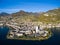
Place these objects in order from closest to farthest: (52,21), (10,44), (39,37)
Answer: (10,44) < (39,37) < (52,21)

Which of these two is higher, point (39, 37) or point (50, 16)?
point (50, 16)

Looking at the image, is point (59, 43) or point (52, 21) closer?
point (59, 43)

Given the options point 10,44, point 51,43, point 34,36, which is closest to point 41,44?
point 51,43

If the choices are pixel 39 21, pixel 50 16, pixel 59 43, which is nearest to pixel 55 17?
pixel 50 16

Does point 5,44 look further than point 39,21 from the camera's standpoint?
No

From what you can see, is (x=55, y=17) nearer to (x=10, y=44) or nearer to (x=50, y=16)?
(x=50, y=16)

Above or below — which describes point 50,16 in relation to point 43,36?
above

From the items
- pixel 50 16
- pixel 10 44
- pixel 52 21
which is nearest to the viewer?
pixel 10 44

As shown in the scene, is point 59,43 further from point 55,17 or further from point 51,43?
point 55,17

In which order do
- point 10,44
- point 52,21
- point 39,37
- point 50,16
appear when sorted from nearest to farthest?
point 10,44 → point 39,37 → point 52,21 → point 50,16
